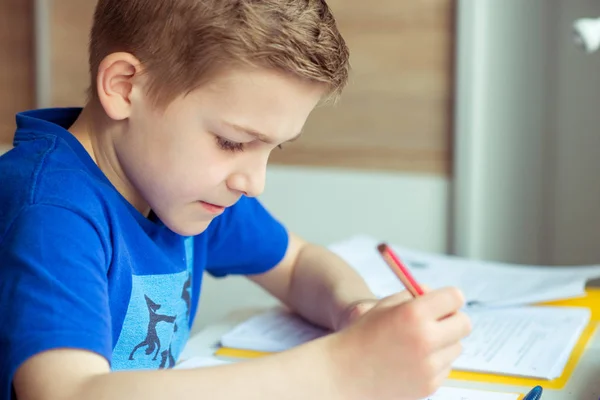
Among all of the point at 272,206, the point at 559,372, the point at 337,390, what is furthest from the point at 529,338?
the point at 272,206

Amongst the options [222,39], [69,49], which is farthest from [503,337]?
[69,49]

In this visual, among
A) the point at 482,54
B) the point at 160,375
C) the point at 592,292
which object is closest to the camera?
the point at 160,375

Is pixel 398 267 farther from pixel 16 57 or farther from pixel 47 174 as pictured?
pixel 16 57

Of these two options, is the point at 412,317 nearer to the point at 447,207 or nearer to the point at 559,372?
the point at 559,372

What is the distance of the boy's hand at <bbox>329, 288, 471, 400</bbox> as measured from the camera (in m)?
0.57

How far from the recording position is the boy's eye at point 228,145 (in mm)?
682

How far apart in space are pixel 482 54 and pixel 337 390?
0.96 meters

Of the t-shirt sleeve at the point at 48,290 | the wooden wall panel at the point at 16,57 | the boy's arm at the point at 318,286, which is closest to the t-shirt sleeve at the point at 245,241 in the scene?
the boy's arm at the point at 318,286

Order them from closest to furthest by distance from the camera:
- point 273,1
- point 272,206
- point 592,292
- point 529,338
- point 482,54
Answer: point 273,1, point 529,338, point 592,292, point 482,54, point 272,206

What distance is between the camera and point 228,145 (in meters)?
0.69

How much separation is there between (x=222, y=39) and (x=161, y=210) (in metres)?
0.17

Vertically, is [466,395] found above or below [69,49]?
below

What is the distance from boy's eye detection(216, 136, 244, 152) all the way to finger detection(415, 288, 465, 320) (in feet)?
0.67

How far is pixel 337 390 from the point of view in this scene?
58 cm
